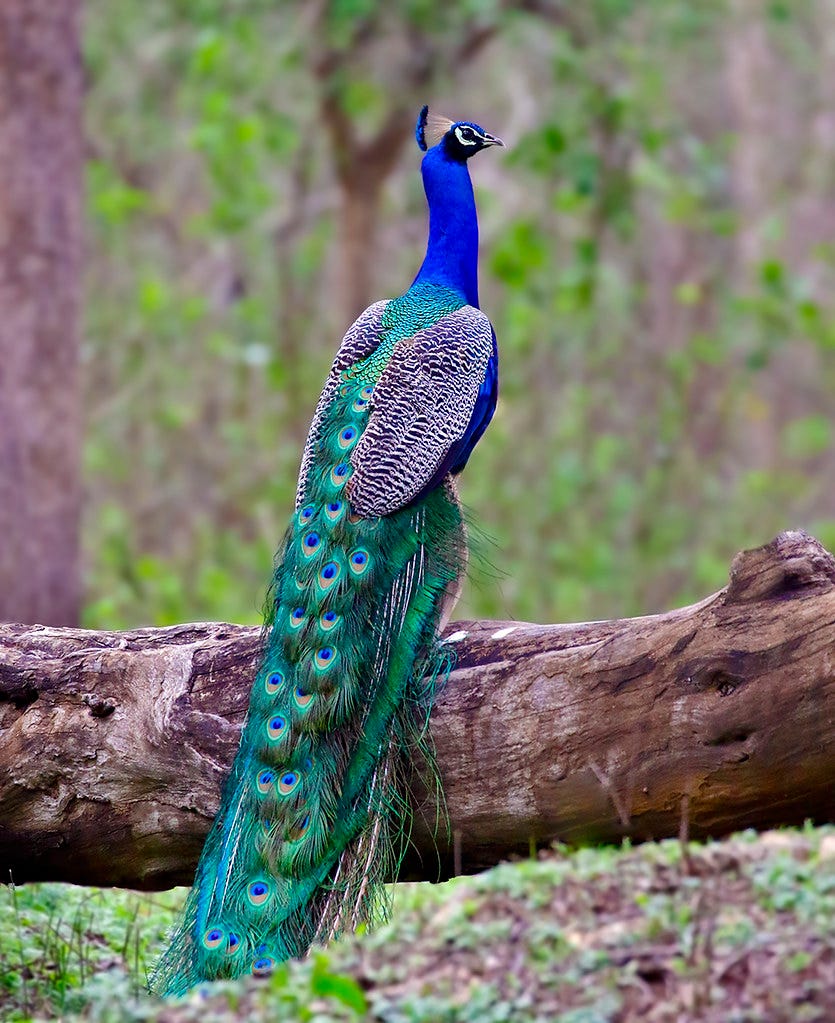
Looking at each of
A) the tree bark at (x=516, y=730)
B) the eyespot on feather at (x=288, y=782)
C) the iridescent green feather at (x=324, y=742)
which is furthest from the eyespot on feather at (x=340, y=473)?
the eyespot on feather at (x=288, y=782)

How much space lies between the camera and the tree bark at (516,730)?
11.8 ft

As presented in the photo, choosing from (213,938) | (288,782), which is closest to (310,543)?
(288,782)

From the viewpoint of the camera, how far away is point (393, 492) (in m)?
4.28

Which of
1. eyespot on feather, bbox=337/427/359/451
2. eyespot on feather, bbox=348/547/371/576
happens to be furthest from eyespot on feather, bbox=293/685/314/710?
eyespot on feather, bbox=337/427/359/451

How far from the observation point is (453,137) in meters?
5.59

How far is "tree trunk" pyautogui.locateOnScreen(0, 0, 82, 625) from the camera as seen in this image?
8133 millimetres

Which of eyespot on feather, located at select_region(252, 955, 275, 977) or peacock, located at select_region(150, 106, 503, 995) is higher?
peacock, located at select_region(150, 106, 503, 995)

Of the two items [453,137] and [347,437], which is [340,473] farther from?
[453,137]

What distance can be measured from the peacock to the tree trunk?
3.87 metres

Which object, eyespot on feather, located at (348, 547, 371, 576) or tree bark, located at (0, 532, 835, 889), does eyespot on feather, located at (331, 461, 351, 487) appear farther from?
tree bark, located at (0, 532, 835, 889)

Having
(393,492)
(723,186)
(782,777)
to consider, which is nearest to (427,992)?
(782,777)

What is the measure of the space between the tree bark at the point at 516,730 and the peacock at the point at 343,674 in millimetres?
128

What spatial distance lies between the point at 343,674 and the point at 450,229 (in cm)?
205

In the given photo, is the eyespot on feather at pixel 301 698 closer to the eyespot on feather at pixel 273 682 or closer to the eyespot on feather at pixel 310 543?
the eyespot on feather at pixel 273 682
